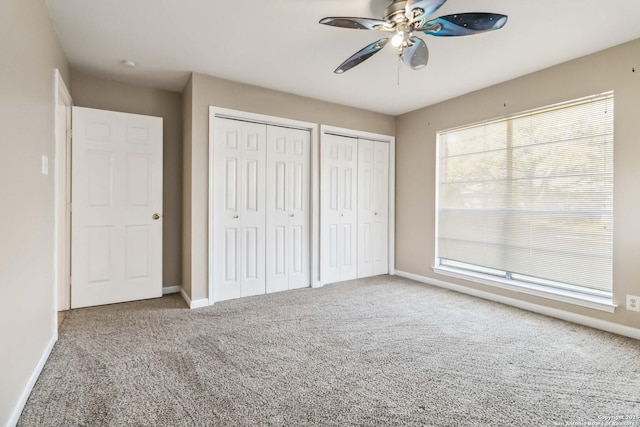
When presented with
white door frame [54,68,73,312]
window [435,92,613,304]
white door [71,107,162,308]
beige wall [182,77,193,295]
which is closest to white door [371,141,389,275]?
window [435,92,613,304]

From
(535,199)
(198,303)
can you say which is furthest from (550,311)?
(198,303)

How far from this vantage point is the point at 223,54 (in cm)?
294

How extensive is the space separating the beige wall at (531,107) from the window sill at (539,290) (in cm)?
6

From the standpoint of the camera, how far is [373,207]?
4.82 m

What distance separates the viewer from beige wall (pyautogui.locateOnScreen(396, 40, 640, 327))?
8.79 feet

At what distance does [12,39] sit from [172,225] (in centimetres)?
259

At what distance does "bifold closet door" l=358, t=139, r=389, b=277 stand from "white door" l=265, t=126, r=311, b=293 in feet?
3.02

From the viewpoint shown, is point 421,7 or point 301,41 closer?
point 421,7

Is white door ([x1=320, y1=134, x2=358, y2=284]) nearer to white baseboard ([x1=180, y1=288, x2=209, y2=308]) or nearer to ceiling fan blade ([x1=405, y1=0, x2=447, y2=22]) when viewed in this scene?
white baseboard ([x1=180, y1=288, x2=209, y2=308])

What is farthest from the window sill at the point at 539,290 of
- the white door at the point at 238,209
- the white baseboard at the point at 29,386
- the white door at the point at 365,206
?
the white baseboard at the point at 29,386

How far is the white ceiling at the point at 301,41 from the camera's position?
7.33ft

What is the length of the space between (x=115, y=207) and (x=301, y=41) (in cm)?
262

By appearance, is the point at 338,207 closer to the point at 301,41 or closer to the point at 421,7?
the point at 301,41

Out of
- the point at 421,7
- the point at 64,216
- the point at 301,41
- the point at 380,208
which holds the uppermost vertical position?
the point at 301,41
